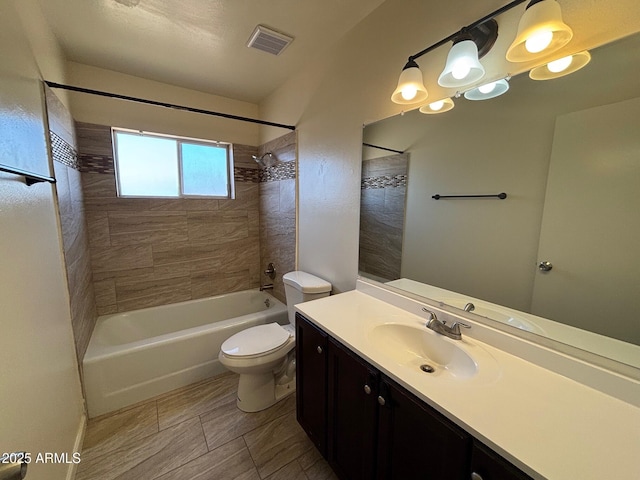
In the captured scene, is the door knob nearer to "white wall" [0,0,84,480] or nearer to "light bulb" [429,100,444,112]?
"light bulb" [429,100,444,112]

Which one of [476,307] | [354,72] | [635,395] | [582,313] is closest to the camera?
[635,395]

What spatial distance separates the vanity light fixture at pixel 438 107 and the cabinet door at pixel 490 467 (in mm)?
1299

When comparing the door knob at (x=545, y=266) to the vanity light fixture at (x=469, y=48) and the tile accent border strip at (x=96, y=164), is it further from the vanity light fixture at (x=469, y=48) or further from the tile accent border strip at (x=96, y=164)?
the tile accent border strip at (x=96, y=164)

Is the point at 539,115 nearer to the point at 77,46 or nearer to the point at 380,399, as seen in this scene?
the point at 380,399

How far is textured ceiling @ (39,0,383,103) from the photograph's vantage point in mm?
1450

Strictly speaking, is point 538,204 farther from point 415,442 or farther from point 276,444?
point 276,444

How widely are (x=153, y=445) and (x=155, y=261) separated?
1.58 meters

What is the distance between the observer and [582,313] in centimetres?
90

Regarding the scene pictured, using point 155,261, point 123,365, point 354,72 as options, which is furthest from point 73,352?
point 354,72

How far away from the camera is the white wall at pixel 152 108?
211cm

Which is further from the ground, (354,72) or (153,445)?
(354,72)

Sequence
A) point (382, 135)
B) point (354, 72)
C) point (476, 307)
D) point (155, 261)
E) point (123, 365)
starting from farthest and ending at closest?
point (155, 261), point (123, 365), point (354, 72), point (382, 135), point (476, 307)

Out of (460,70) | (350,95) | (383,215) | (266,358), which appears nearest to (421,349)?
(383,215)

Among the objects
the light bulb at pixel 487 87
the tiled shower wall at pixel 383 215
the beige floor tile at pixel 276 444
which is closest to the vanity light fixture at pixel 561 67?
the light bulb at pixel 487 87
